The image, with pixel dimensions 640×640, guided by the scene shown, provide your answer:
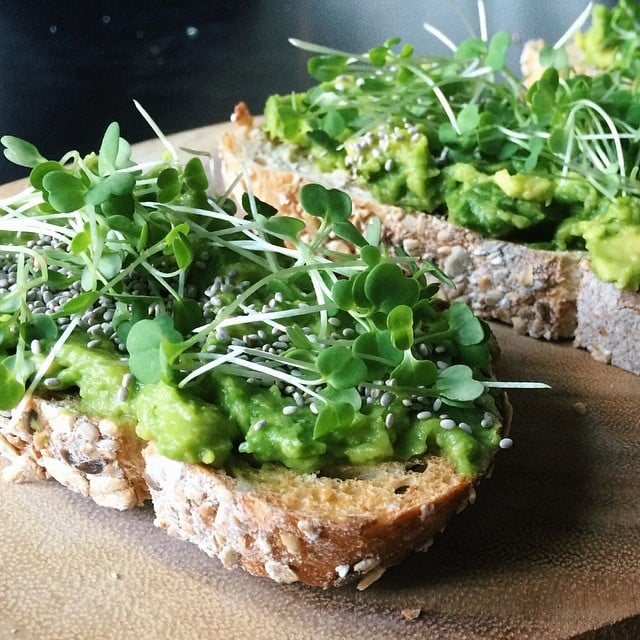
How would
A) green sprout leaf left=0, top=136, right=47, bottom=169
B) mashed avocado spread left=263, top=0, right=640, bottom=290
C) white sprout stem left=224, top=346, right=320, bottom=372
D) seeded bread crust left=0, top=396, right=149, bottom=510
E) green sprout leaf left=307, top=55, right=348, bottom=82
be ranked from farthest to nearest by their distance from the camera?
green sprout leaf left=307, top=55, right=348, bottom=82
mashed avocado spread left=263, top=0, right=640, bottom=290
green sprout leaf left=0, top=136, right=47, bottom=169
seeded bread crust left=0, top=396, right=149, bottom=510
white sprout stem left=224, top=346, right=320, bottom=372

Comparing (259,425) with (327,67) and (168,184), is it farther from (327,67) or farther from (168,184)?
(327,67)

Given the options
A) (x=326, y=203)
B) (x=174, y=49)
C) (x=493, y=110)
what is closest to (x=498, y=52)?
(x=493, y=110)

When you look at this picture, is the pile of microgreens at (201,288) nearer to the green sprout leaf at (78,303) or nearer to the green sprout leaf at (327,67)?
the green sprout leaf at (78,303)

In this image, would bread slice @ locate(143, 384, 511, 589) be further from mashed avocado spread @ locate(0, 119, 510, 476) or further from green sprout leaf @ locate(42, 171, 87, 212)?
green sprout leaf @ locate(42, 171, 87, 212)

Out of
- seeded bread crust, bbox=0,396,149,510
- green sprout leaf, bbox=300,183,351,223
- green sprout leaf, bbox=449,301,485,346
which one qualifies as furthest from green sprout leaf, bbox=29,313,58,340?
green sprout leaf, bbox=449,301,485,346

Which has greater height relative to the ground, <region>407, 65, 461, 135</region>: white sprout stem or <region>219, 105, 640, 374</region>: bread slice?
<region>407, 65, 461, 135</region>: white sprout stem

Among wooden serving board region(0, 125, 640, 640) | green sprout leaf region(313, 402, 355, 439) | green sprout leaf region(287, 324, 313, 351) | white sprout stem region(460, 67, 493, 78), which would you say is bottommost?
wooden serving board region(0, 125, 640, 640)

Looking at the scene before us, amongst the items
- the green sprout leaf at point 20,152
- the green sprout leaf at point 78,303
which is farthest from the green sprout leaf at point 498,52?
the green sprout leaf at point 78,303
